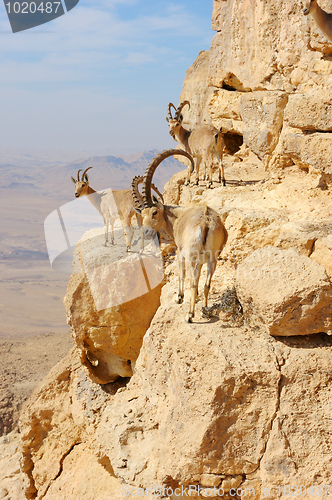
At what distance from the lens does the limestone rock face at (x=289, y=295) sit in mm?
5398

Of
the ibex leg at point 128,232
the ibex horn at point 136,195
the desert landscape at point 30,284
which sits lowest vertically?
the desert landscape at point 30,284

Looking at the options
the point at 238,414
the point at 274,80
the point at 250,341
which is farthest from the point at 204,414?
the point at 274,80

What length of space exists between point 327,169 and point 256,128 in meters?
3.92

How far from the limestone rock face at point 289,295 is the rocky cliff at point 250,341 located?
0.02 m

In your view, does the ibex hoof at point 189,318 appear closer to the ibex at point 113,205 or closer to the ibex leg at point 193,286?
the ibex leg at point 193,286

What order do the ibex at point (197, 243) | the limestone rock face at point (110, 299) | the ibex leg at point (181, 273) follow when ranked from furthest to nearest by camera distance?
1. the limestone rock face at point (110, 299)
2. the ibex leg at point (181, 273)
3. the ibex at point (197, 243)

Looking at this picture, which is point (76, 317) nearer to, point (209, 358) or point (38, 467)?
point (38, 467)

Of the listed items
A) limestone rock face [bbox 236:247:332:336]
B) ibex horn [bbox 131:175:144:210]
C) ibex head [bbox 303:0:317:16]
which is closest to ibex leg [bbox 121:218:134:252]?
ibex horn [bbox 131:175:144:210]

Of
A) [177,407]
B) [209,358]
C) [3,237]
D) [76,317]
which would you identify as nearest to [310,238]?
[209,358]

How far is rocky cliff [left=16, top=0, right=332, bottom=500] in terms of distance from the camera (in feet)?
17.3

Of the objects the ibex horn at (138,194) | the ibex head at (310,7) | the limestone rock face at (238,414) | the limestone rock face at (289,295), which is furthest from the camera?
the ibex horn at (138,194)

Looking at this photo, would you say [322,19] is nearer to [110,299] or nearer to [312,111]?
[312,111]

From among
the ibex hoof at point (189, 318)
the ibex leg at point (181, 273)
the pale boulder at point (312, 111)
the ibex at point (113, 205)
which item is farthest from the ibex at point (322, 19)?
the ibex hoof at point (189, 318)

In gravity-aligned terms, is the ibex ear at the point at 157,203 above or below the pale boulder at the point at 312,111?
below
